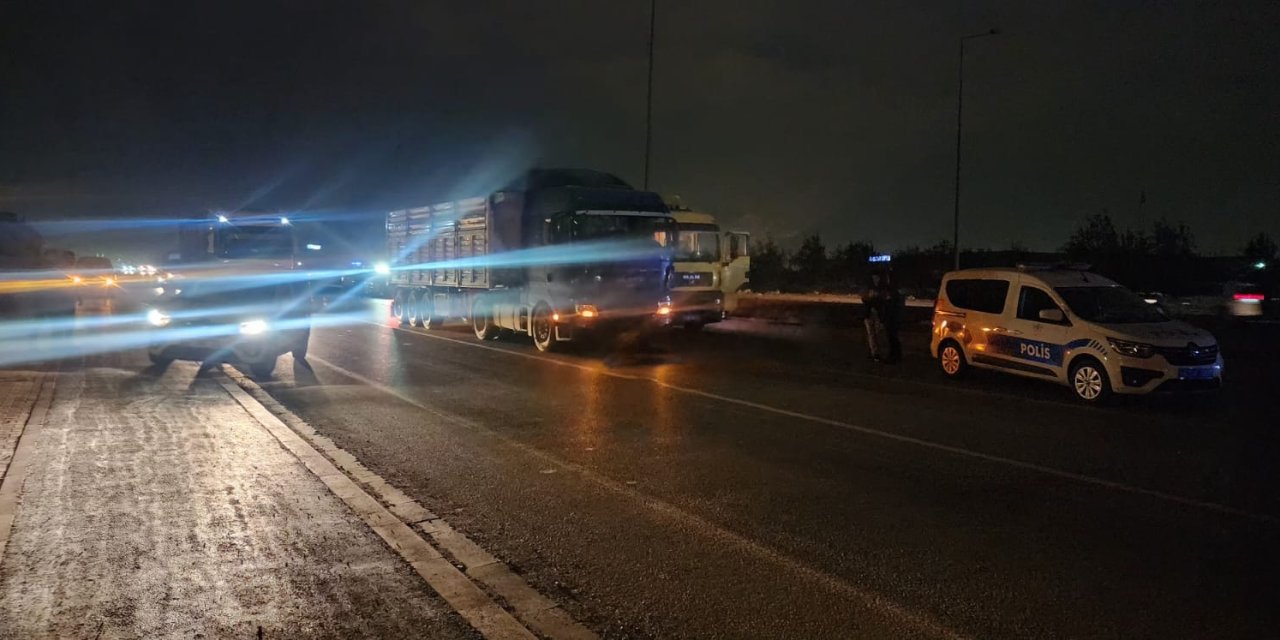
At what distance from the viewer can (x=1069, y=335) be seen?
41.1 feet

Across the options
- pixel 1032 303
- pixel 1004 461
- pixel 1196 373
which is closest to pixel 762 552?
pixel 1004 461

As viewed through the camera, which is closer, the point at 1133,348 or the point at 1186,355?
the point at 1186,355

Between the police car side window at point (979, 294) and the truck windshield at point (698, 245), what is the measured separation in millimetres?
11382

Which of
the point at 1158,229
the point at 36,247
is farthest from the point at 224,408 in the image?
the point at 1158,229

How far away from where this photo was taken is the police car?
11719mm

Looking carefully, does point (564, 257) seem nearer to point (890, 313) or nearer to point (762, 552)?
point (890, 313)

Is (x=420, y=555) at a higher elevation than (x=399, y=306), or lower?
lower

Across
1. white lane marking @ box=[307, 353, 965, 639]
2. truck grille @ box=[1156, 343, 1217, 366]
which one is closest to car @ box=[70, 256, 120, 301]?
white lane marking @ box=[307, 353, 965, 639]

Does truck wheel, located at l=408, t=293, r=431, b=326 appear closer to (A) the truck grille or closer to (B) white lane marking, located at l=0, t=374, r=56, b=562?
(B) white lane marking, located at l=0, t=374, r=56, b=562

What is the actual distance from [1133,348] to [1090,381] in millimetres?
733

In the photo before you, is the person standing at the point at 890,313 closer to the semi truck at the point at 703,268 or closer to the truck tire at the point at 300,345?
the semi truck at the point at 703,268

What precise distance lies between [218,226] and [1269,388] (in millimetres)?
18897

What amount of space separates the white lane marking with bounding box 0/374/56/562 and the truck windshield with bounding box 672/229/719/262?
54.1ft

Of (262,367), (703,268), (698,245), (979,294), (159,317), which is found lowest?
(262,367)
